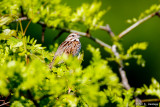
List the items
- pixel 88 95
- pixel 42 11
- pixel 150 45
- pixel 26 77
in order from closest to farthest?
1. pixel 26 77
2. pixel 88 95
3. pixel 42 11
4. pixel 150 45

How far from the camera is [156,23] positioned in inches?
249

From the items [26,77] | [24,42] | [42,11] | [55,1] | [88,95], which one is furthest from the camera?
[55,1]

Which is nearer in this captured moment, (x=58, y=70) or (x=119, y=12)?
(x=58, y=70)

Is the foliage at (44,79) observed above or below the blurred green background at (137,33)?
below

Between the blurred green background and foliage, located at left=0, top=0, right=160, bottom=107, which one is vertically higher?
the blurred green background

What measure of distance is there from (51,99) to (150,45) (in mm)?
5470

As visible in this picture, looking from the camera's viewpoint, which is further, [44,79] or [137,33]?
[137,33]

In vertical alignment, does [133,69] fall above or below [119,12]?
below

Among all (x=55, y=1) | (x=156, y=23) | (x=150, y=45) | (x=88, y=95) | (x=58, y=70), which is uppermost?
(x=156, y=23)

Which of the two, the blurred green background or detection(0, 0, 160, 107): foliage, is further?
the blurred green background

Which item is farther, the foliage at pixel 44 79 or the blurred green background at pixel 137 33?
the blurred green background at pixel 137 33

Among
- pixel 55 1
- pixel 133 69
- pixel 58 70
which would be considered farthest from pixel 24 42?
pixel 133 69

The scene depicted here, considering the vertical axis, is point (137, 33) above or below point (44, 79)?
above

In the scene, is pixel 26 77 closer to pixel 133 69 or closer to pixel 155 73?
pixel 133 69
